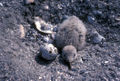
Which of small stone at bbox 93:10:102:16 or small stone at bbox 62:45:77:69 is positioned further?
small stone at bbox 93:10:102:16

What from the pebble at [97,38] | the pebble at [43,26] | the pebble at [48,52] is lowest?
the pebble at [97,38]

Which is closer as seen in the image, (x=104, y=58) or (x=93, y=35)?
(x=104, y=58)

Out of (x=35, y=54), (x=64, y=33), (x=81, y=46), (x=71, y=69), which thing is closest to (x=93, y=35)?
(x=81, y=46)

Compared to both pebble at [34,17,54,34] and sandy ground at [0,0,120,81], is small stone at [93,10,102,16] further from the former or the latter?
pebble at [34,17,54,34]

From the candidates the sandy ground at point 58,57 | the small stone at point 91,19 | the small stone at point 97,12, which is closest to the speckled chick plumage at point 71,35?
the sandy ground at point 58,57

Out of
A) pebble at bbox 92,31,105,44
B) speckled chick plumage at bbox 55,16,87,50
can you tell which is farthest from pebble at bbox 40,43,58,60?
pebble at bbox 92,31,105,44

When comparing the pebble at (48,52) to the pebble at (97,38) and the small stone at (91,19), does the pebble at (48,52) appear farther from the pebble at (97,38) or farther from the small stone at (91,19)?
the small stone at (91,19)

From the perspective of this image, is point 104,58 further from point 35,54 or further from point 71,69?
point 35,54

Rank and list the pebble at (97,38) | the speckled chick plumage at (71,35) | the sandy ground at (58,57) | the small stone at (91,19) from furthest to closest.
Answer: the small stone at (91,19) < the pebble at (97,38) < the speckled chick plumage at (71,35) < the sandy ground at (58,57)
